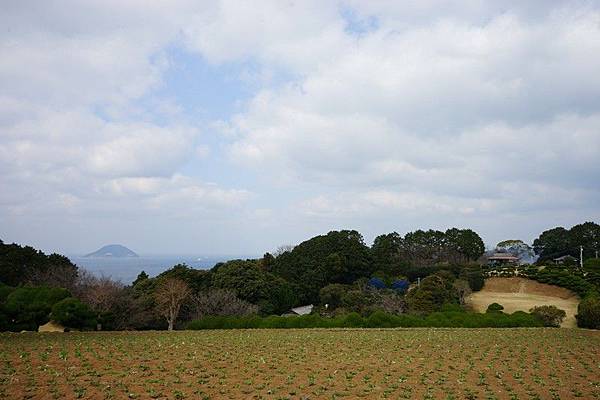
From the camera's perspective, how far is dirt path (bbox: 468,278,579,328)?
38.2m

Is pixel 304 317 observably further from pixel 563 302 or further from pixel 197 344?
pixel 563 302

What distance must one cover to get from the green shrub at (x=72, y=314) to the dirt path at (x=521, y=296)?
30842 mm

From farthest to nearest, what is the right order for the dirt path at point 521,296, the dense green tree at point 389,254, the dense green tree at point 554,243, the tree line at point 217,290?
the dense green tree at point 554,243, the dense green tree at point 389,254, the dirt path at point 521,296, the tree line at point 217,290

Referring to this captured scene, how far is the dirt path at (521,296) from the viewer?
38.2m

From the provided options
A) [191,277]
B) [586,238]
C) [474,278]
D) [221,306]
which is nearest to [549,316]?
[474,278]

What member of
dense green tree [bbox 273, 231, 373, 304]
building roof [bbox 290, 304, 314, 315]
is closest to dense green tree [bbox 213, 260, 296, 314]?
building roof [bbox 290, 304, 314, 315]

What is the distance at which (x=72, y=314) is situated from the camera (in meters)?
20.3

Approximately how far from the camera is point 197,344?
619 inches

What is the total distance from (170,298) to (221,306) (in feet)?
12.0

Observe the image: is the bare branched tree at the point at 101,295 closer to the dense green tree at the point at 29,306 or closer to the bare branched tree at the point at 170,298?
the bare branched tree at the point at 170,298

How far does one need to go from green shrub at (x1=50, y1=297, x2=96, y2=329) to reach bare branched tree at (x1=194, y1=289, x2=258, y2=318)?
10.8 meters

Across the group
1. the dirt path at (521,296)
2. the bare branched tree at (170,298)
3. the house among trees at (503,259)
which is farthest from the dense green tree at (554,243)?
the bare branched tree at (170,298)

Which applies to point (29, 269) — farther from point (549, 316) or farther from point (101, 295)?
point (549, 316)

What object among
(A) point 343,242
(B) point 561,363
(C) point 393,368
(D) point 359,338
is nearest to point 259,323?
(D) point 359,338
